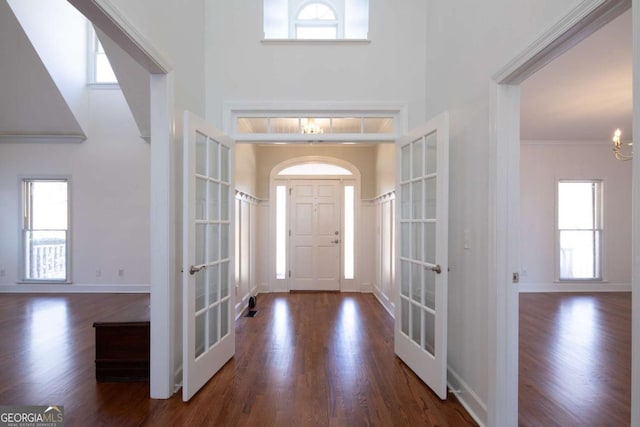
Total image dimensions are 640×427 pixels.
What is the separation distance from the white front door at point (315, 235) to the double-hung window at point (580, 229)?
13.2 feet

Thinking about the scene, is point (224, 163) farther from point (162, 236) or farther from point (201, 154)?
point (162, 236)

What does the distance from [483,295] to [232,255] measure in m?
2.07

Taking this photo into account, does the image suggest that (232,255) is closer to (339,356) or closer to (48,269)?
(339,356)

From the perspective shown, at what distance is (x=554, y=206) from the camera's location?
5.87m

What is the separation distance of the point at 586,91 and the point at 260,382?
4.72 metres

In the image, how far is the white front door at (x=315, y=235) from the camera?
607 centimetres

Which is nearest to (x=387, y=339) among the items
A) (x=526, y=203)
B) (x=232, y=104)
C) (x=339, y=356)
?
(x=339, y=356)

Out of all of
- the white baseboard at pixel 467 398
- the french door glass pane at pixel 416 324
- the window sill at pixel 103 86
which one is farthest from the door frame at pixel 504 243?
the window sill at pixel 103 86

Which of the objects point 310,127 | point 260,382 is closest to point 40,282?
point 260,382

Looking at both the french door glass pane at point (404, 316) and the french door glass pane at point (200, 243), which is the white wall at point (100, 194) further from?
the french door glass pane at point (404, 316)

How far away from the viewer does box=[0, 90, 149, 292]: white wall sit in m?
5.68

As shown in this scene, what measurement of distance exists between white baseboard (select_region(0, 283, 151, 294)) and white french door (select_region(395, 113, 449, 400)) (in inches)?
181

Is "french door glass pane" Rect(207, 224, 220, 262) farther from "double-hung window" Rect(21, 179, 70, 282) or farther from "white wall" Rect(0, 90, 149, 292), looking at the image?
"double-hung window" Rect(21, 179, 70, 282)

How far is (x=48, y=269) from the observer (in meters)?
5.77
